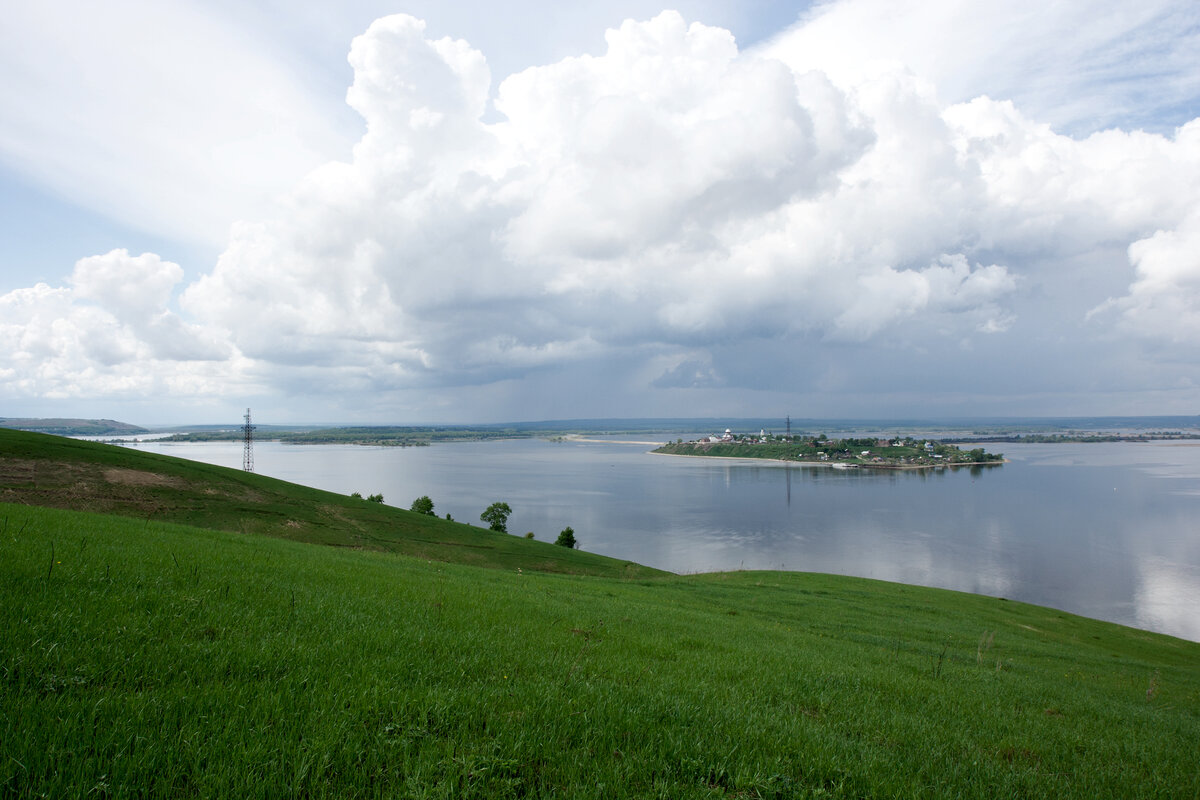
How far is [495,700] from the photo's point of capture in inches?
180

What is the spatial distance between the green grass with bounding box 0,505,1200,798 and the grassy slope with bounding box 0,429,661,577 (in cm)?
2035

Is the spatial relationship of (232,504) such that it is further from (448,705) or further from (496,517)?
(448,705)

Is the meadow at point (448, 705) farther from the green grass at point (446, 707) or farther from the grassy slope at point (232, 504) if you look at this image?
the grassy slope at point (232, 504)

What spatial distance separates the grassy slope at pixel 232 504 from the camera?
85.5 ft

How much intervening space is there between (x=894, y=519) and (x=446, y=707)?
94.0m

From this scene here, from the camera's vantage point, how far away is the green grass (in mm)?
3297

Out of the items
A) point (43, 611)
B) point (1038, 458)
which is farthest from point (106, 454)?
point (1038, 458)

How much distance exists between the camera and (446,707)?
421 centimetres

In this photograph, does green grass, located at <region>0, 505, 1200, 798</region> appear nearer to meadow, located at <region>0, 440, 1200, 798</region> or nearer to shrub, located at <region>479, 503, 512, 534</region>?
meadow, located at <region>0, 440, 1200, 798</region>

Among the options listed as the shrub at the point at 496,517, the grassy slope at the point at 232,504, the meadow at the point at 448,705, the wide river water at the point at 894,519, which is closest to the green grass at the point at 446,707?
the meadow at the point at 448,705

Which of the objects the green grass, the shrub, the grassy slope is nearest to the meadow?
the green grass

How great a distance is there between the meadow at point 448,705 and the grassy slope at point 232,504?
2081cm

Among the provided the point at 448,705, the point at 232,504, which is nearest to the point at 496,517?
the point at 232,504

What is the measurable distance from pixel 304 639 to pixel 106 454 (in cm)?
3907
